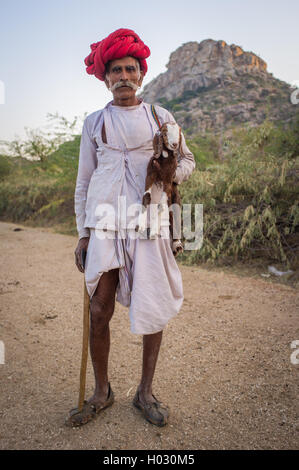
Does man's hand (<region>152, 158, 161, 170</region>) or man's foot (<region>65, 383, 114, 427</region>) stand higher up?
man's hand (<region>152, 158, 161, 170</region>)

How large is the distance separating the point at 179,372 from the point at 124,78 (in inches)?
71.7

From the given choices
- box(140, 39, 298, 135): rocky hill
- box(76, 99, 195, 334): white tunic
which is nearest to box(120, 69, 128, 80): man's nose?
box(76, 99, 195, 334): white tunic

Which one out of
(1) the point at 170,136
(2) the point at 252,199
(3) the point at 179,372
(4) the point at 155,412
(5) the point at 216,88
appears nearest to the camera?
(1) the point at 170,136

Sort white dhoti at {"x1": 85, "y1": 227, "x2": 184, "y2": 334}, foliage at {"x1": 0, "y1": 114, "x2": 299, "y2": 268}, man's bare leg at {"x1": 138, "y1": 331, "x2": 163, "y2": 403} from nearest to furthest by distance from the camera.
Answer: white dhoti at {"x1": 85, "y1": 227, "x2": 184, "y2": 334}, man's bare leg at {"x1": 138, "y1": 331, "x2": 163, "y2": 403}, foliage at {"x1": 0, "y1": 114, "x2": 299, "y2": 268}

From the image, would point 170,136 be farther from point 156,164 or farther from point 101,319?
point 101,319

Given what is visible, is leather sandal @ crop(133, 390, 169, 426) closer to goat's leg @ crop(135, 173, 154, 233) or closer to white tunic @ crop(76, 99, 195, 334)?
white tunic @ crop(76, 99, 195, 334)

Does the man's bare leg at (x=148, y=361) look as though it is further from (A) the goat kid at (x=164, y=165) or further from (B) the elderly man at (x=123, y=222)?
(A) the goat kid at (x=164, y=165)

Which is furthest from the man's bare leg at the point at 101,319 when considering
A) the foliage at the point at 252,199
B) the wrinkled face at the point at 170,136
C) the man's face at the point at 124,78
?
the foliage at the point at 252,199

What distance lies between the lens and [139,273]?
162 centimetres

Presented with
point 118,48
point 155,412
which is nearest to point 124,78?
point 118,48

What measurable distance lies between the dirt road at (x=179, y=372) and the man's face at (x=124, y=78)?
5.53 feet

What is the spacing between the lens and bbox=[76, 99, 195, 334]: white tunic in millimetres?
1613
